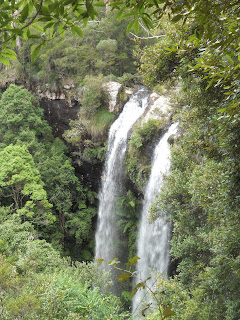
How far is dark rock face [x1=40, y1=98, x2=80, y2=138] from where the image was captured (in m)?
15.9

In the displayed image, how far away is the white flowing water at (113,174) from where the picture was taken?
12.6 m

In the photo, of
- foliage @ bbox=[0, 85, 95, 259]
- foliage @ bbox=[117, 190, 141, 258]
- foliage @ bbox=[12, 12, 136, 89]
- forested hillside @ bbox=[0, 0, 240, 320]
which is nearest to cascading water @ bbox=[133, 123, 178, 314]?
forested hillside @ bbox=[0, 0, 240, 320]

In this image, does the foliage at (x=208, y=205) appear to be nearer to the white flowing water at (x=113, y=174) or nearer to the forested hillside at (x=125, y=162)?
the forested hillside at (x=125, y=162)

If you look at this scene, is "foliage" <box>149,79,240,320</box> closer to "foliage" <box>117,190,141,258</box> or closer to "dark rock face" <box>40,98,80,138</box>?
"foliage" <box>117,190,141,258</box>

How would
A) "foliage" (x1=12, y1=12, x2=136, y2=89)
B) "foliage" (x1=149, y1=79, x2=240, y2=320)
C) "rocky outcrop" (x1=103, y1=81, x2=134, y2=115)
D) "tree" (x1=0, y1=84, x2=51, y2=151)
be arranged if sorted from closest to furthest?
"foliage" (x1=149, y1=79, x2=240, y2=320), "tree" (x1=0, y1=84, x2=51, y2=151), "rocky outcrop" (x1=103, y1=81, x2=134, y2=115), "foliage" (x1=12, y1=12, x2=136, y2=89)

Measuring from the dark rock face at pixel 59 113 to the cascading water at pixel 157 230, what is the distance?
7.25m

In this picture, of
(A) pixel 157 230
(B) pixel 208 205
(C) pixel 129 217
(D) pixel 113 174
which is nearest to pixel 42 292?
(B) pixel 208 205

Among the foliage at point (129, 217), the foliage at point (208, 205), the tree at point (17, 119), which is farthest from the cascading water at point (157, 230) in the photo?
the tree at point (17, 119)

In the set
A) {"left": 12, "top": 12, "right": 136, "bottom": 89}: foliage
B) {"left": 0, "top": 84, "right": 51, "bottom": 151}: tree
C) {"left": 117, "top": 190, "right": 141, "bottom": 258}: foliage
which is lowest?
{"left": 117, "top": 190, "right": 141, "bottom": 258}: foliage

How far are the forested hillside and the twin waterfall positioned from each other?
0.47 metres

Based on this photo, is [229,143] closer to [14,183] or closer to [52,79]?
[14,183]

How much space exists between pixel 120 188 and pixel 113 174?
75 cm

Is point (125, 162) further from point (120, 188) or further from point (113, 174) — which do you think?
point (120, 188)

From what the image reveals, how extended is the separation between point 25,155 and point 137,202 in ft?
18.0
